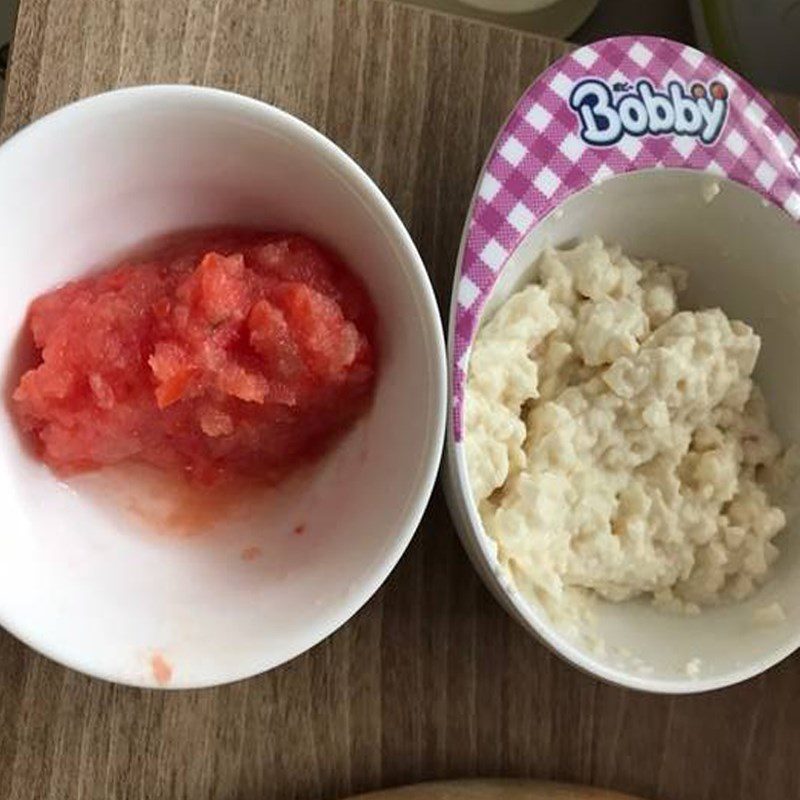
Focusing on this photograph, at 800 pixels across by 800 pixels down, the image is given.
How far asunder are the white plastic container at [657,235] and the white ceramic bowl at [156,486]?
71mm

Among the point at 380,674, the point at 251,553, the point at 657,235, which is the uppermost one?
the point at 657,235

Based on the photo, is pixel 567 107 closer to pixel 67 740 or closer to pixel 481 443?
pixel 481 443

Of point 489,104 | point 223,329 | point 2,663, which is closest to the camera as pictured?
point 223,329


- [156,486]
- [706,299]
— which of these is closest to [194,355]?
[156,486]

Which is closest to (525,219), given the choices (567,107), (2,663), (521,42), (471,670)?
(567,107)

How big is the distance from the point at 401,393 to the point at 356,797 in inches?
12.0

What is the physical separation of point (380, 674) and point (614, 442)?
0.79ft

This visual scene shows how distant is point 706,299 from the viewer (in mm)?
978

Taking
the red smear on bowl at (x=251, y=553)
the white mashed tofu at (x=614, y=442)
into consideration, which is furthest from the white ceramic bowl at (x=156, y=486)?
the white mashed tofu at (x=614, y=442)

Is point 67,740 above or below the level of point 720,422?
below

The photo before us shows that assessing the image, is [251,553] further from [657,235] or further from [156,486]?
[657,235]

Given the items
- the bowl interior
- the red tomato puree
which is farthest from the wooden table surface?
the red tomato puree

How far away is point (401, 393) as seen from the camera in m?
0.77

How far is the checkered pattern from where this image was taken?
2.76ft
